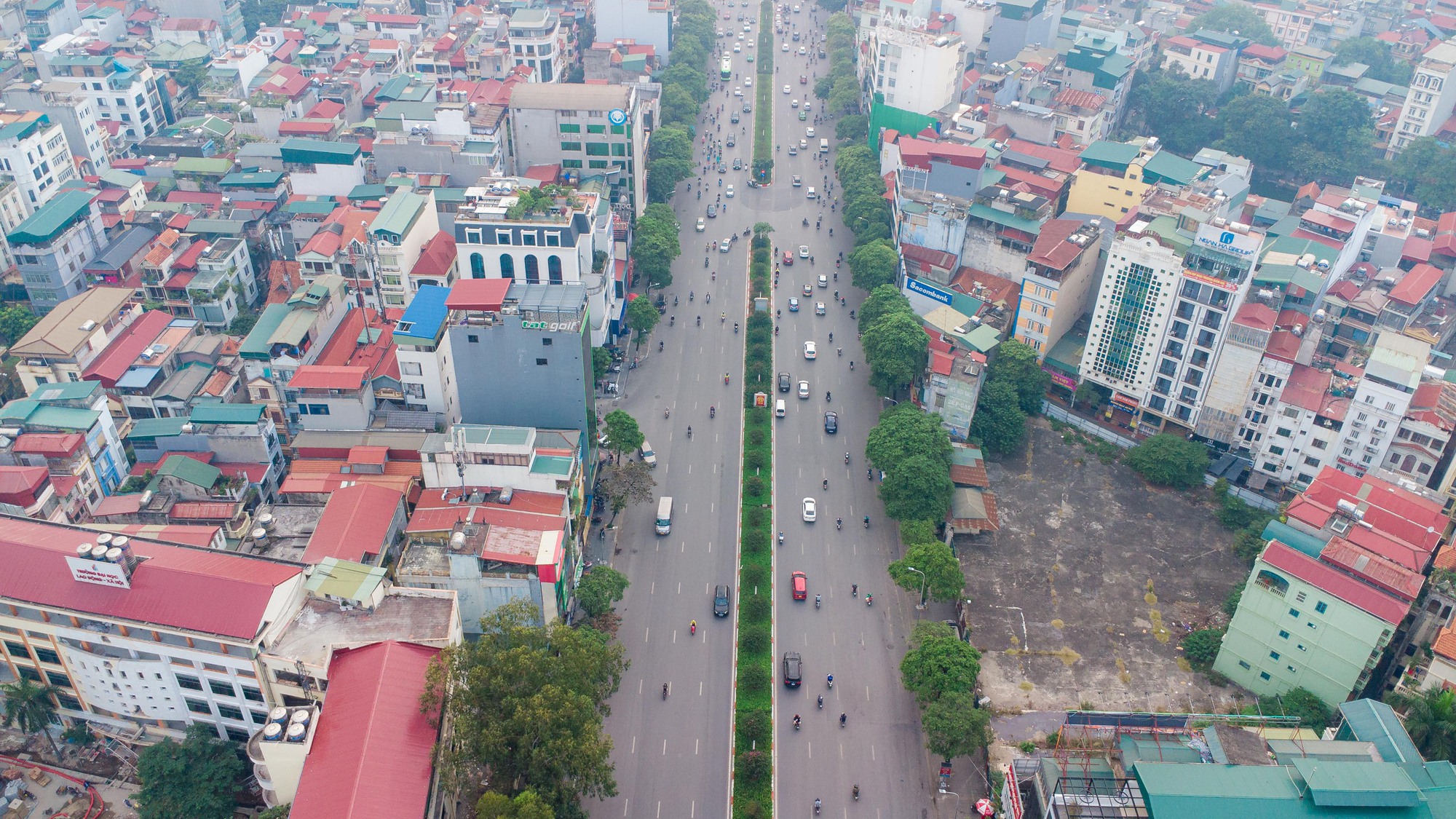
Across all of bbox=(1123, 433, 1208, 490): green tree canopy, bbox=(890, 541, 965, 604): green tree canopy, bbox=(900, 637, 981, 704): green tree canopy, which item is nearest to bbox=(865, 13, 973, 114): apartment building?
bbox=(1123, 433, 1208, 490): green tree canopy

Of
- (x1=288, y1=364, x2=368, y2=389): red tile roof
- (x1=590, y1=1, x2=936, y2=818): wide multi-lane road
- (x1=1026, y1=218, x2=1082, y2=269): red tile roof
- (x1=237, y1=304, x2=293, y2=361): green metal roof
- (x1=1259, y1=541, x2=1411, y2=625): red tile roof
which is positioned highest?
(x1=1026, y1=218, x2=1082, y2=269): red tile roof

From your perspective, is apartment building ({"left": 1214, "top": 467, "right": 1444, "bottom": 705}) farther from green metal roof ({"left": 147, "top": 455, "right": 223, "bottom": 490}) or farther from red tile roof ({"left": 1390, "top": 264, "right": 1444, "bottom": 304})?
green metal roof ({"left": 147, "top": 455, "right": 223, "bottom": 490})

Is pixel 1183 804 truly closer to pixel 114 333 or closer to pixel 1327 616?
pixel 1327 616

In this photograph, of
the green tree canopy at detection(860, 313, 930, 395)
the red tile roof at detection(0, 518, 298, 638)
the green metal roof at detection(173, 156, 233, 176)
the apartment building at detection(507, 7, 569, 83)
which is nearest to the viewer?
the red tile roof at detection(0, 518, 298, 638)

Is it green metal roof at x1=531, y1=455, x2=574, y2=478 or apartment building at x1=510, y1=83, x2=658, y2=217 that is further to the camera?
apartment building at x1=510, y1=83, x2=658, y2=217

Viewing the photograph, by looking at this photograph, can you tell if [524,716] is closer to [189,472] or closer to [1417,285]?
[189,472]

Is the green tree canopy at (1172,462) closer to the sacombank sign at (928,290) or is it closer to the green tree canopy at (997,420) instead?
the green tree canopy at (997,420)
